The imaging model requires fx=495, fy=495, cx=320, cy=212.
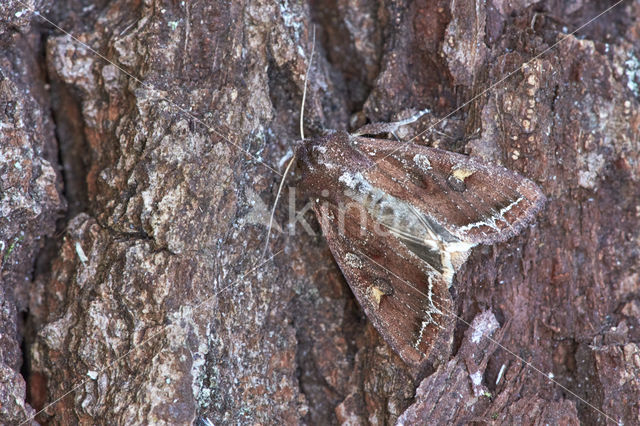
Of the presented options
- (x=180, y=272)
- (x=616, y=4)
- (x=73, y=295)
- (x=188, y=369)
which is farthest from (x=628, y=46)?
(x=73, y=295)

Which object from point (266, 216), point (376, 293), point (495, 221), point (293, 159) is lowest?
point (376, 293)

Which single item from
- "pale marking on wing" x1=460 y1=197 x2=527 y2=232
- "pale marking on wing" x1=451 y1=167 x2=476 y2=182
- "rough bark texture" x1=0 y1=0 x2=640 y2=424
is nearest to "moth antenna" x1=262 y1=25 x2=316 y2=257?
"rough bark texture" x1=0 y1=0 x2=640 y2=424

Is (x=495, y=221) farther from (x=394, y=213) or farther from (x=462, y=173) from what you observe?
(x=394, y=213)

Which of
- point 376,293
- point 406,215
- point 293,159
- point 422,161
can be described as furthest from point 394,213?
point 293,159

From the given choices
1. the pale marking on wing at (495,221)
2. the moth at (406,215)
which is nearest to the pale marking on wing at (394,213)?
the moth at (406,215)

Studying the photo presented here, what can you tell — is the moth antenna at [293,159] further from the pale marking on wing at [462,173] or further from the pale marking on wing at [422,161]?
the pale marking on wing at [462,173]

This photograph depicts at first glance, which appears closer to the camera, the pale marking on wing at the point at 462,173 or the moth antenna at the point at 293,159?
the moth antenna at the point at 293,159
